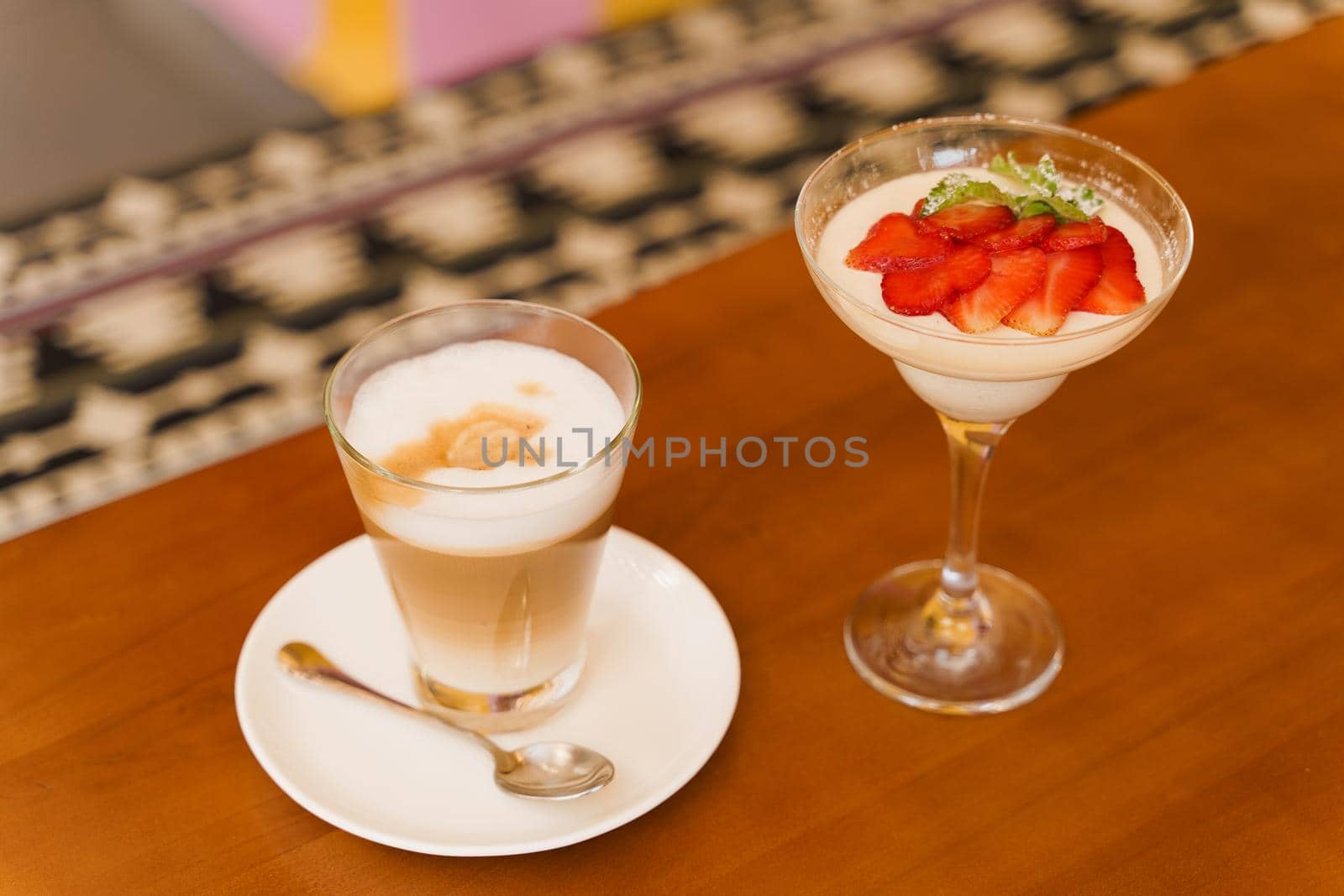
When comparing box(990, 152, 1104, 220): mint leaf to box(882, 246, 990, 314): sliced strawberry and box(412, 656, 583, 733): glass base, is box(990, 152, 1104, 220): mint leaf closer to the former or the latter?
box(882, 246, 990, 314): sliced strawberry

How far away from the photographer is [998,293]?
575 mm

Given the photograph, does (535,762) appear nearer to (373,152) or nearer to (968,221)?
(968,221)

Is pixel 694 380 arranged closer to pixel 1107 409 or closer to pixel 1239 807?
pixel 1107 409

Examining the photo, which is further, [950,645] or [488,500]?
[950,645]

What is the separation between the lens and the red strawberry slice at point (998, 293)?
0.57 m

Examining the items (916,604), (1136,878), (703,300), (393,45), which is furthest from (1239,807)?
(393,45)

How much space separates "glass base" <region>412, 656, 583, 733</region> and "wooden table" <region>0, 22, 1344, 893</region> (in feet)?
0.23

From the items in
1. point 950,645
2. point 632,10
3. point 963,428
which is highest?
point 963,428

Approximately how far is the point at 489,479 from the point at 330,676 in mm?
136

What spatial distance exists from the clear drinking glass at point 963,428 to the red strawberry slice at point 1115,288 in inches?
0.5

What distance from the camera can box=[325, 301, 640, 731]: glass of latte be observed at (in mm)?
571

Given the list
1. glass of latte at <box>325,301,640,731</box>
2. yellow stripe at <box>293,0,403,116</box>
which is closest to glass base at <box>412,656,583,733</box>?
glass of latte at <box>325,301,640,731</box>

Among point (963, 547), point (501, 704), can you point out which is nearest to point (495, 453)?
point (501, 704)

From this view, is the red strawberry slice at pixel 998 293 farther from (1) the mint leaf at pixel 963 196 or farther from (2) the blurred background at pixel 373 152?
(2) the blurred background at pixel 373 152
